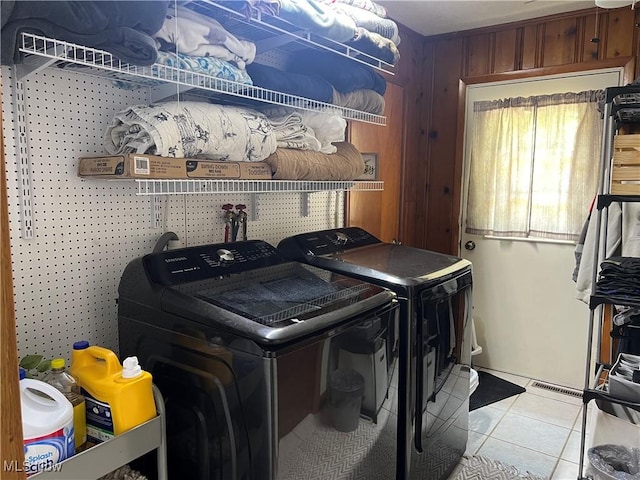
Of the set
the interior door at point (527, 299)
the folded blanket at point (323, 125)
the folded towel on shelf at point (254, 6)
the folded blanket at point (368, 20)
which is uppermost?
the folded blanket at point (368, 20)

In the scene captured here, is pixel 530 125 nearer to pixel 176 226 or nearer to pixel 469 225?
pixel 469 225

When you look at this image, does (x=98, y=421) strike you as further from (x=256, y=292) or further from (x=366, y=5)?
(x=366, y=5)

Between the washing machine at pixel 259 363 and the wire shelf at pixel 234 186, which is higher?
the wire shelf at pixel 234 186

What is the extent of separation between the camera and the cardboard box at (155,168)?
139 cm

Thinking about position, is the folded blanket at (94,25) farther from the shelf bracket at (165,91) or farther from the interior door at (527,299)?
the interior door at (527,299)

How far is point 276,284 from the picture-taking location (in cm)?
174

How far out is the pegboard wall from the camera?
4.77 feet

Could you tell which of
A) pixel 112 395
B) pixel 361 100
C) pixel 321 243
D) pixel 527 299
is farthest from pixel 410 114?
pixel 112 395

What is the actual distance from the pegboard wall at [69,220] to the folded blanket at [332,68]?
0.74 meters

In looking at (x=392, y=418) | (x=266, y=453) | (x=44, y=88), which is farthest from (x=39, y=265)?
(x=392, y=418)

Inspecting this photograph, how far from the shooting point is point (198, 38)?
1.54m

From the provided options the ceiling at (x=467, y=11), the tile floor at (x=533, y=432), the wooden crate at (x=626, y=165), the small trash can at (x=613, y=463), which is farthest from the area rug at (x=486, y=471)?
the ceiling at (x=467, y=11)

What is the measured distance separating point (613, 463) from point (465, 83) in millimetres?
2415

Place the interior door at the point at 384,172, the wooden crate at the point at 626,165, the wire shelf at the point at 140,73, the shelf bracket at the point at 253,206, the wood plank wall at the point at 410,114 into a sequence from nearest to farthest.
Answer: the wire shelf at the point at 140,73
the wooden crate at the point at 626,165
the shelf bracket at the point at 253,206
the interior door at the point at 384,172
the wood plank wall at the point at 410,114
